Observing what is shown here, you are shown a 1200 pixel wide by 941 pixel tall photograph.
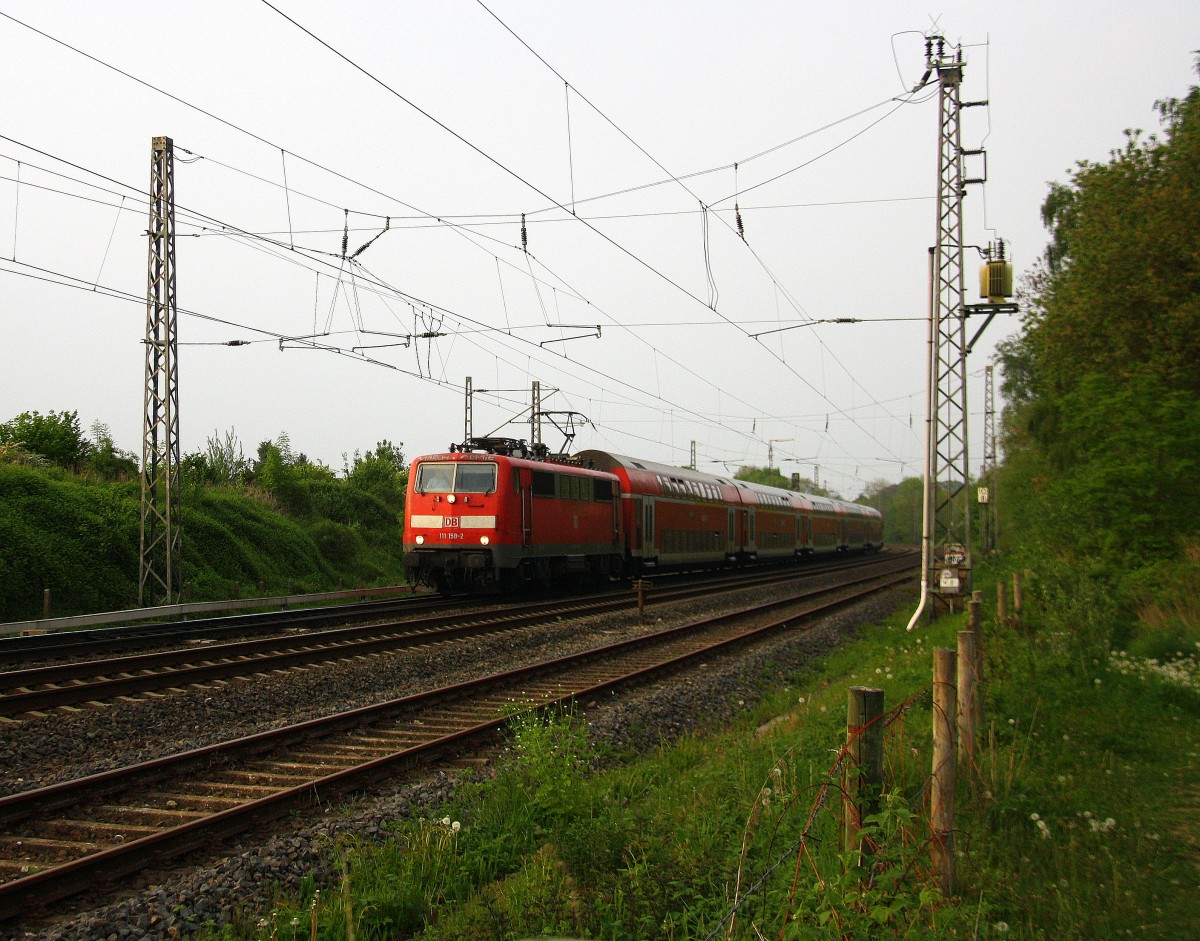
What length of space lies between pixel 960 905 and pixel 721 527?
30.6 meters

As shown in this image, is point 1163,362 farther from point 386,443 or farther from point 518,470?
point 386,443

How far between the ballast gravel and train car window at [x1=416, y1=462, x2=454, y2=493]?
15.4 feet

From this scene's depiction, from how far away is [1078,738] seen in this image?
8.01m

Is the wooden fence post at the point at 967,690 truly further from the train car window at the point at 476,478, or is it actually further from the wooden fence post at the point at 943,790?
the train car window at the point at 476,478

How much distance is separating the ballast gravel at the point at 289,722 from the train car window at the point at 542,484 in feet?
13.8

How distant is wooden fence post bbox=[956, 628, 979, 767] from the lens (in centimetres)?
581

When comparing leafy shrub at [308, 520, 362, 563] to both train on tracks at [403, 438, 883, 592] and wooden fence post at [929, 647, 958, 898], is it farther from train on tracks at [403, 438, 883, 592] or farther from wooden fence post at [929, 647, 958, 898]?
wooden fence post at [929, 647, 958, 898]

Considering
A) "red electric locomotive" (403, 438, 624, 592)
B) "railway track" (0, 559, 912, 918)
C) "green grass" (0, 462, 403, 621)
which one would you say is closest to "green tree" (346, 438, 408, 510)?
"green grass" (0, 462, 403, 621)

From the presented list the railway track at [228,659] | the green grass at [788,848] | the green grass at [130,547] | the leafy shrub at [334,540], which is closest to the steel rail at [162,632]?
the railway track at [228,659]

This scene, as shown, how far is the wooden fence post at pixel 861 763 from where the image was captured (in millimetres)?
4102

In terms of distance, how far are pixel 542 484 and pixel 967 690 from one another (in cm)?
1580

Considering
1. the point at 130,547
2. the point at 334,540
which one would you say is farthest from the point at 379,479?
the point at 130,547

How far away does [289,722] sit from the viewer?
9.16 metres

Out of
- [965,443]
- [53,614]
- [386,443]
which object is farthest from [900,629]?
[386,443]
